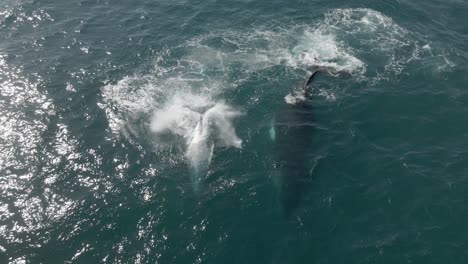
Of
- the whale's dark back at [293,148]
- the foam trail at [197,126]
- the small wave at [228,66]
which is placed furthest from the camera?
the small wave at [228,66]

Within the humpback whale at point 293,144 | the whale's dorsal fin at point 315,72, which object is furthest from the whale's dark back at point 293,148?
the whale's dorsal fin at point 315,72

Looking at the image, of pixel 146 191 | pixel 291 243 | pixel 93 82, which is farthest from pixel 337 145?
pixel 93 82

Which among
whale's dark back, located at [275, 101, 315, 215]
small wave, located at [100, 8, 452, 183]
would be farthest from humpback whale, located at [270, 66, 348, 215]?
small wave, located at [100, 8, 452, 183]

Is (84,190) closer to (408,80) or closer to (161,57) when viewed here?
(161,57)

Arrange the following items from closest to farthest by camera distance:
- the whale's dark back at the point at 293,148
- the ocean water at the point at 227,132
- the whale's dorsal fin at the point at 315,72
Answer: 1. the ocean water at the point at 227,132
2. the whale's dark back at the point at 293,148
3. the whale's dorsal fin at the point at 315,72

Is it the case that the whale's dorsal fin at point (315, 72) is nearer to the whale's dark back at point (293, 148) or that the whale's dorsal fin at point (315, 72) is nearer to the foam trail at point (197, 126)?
the whale's dark back at point (293, 148)

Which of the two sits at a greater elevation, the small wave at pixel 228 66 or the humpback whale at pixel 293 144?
the small wave at pixel 228 66
